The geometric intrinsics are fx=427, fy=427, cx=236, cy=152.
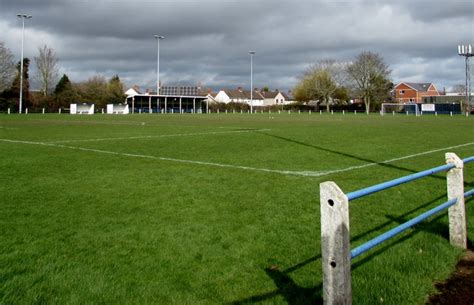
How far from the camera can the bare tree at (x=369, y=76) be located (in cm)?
8794

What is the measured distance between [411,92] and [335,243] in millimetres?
125192

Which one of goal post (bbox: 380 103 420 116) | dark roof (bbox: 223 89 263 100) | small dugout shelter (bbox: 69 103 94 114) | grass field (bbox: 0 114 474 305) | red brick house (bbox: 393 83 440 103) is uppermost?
dark roof (bbox: 223 89 263 100)

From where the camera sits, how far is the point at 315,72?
104 meters

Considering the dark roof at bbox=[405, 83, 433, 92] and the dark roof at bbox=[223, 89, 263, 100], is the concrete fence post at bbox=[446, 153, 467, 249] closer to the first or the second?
the dark roof at bbox=[405, 83, 433, 92]

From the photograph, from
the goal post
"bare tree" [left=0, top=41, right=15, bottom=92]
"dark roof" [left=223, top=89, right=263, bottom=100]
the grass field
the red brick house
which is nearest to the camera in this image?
the grass field

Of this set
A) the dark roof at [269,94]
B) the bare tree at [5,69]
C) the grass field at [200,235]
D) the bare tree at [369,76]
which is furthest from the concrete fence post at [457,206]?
the dark roof at [269,94]

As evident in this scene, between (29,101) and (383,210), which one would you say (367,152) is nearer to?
(383,210)

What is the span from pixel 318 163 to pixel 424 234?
233 inches

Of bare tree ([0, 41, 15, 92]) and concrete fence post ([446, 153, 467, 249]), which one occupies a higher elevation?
bare tree ([0, 41, 15, 92])

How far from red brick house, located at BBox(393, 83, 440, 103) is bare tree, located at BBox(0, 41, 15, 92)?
3657 inches

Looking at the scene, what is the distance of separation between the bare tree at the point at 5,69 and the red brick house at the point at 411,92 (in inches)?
3657

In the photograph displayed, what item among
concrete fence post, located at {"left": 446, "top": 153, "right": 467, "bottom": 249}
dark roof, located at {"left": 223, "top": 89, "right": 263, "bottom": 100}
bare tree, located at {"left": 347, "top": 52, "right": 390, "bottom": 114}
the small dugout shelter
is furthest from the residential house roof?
concrete fence post, located at {"left": 446, "top": 153, "right": 467, "bottom": 249}

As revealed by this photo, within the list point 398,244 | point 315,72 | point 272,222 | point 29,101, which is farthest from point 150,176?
point 315,72

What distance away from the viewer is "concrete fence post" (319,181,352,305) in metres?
3.03
